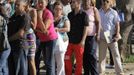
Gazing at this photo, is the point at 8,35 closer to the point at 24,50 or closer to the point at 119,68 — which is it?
the point at 24,50

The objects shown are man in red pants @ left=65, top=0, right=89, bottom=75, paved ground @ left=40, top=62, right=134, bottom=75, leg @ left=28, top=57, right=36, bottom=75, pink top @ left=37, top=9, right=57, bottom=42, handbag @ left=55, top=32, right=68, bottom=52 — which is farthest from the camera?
paved ground @ left=40, top=62, right=134, bottom=75

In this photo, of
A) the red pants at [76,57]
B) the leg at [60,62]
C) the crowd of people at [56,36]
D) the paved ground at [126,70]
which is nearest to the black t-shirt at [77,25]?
the crowd of people at [56,36]

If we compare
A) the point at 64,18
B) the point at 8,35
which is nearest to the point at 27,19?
the point at 8,35

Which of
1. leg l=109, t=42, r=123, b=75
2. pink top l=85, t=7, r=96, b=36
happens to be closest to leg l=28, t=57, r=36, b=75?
pink top l=85, t=7, r=96, b=36

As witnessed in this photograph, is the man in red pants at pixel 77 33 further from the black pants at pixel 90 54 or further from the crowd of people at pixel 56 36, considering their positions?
the black pants at pixel 90 54

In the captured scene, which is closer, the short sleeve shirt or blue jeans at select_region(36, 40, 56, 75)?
blue jeans at select_region(36, 40, 56, 75)

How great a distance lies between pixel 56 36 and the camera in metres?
9.13

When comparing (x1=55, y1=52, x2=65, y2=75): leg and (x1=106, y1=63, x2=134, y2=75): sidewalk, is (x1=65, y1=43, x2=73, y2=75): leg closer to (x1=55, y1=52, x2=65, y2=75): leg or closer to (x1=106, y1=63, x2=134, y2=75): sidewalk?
(x1=55, y1=52, x2=65, y2=75): leg

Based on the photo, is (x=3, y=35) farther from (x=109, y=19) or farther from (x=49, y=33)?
(x=109, y=19)

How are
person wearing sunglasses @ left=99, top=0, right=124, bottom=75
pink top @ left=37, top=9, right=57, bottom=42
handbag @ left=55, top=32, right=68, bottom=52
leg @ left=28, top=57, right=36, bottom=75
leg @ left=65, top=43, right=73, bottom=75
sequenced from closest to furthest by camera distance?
leg @ left=28, top=57, right=36, bottom=75 → pink top @ left=37, top=9, right=57, bottom=42 → handbag @ left=55, top=32, right=68, bottom=52 → leg @ left=65, top=43, right=73, bottom=75 → person wearing sunglasses @ left=99, top=0, right=124, bottom=75

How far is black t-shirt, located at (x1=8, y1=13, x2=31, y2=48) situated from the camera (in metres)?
8.35

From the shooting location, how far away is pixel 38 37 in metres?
9.20

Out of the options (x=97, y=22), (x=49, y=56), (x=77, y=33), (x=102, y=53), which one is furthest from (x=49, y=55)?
(x=102, y=53)

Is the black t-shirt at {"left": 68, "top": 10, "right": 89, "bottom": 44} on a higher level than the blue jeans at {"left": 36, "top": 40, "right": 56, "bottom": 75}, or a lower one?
higher
